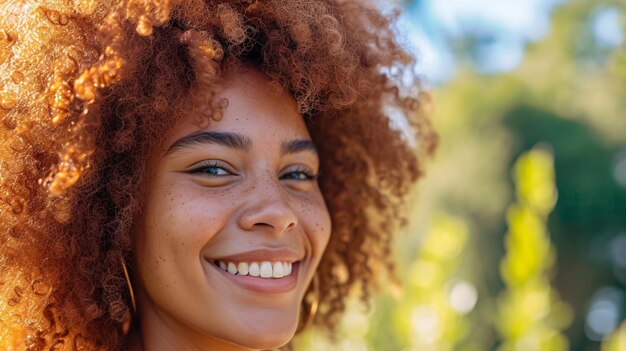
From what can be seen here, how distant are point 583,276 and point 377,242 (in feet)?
34.0

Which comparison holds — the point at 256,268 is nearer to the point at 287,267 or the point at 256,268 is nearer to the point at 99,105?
the point at 287,267

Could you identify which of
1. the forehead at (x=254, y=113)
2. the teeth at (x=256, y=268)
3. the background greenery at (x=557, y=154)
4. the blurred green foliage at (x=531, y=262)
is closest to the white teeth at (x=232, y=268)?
the teeth at (x=256, y=268)

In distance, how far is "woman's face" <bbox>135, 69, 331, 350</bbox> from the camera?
93.4 inches

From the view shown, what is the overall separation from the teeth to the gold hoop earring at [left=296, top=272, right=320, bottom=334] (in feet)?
1.69

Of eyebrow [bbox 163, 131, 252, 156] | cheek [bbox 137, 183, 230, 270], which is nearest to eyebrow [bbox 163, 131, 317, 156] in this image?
eyebrow [bbox 163, 131, 252, 156]

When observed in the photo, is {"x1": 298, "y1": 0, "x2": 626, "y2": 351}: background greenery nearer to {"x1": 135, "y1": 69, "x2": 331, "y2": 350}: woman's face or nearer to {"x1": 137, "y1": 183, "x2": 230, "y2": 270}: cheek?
{"x1": 135, "y1": 69, "x2": 331, "y2": 350}: woman's face

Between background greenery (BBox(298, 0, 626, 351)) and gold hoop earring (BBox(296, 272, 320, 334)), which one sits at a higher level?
background greenery (BBox(298, 0, 626, 351))

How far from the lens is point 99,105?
2311mm

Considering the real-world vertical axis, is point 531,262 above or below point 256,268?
above

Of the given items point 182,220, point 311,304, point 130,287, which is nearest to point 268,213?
point 182,220

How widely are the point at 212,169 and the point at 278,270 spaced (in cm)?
34

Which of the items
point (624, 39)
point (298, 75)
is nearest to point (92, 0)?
point (298, 75)

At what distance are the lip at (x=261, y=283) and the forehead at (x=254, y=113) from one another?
376mm

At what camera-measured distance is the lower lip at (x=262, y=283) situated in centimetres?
241
